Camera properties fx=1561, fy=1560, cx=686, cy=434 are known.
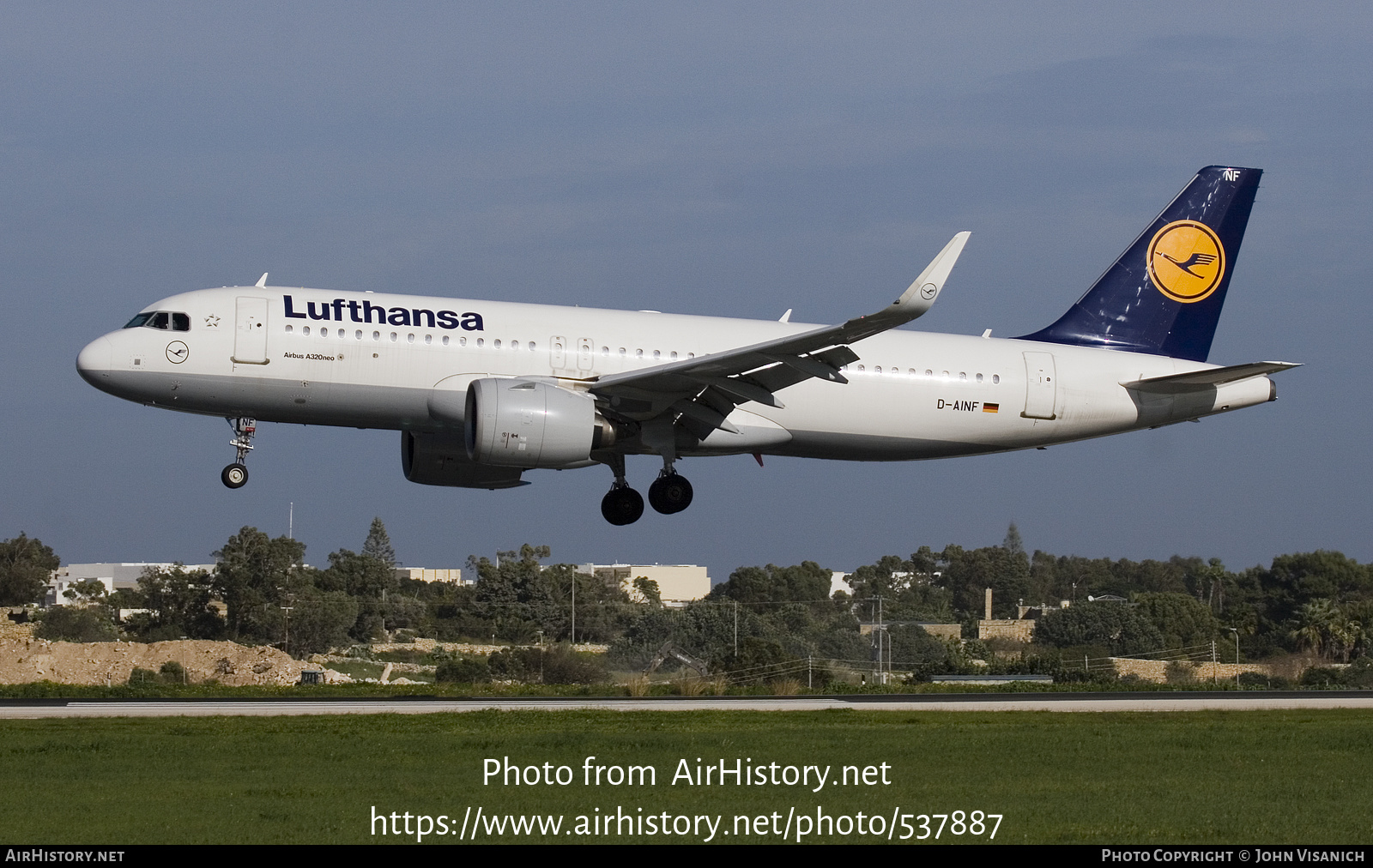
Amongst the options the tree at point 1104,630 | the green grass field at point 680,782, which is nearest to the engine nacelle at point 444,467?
the green grass field at point 680,782

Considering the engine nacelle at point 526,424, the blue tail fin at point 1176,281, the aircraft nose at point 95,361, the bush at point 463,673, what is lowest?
the bush at point 463,673

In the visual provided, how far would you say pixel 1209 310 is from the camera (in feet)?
110

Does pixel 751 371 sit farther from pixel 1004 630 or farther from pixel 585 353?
pixel 1004 630

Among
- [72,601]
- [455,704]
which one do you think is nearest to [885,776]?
[455,704]

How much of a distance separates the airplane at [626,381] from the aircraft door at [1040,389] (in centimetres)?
4

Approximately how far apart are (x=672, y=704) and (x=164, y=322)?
11.4m

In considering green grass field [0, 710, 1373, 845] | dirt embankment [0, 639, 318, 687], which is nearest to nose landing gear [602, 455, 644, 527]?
green grass field [0, 710, 1373, 845]

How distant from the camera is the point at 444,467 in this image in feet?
101

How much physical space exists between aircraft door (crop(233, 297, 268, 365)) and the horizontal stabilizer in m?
16.7

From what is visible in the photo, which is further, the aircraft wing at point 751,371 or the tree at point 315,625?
the tree at point 315,625

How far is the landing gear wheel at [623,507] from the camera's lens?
29.7m

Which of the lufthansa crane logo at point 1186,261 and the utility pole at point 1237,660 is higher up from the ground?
the lufthansa crane logo at point 1186,261

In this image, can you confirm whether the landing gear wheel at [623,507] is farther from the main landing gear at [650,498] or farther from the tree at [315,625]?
the tree at [315,625]

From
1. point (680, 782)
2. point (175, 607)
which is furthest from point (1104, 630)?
point (680, 782)
